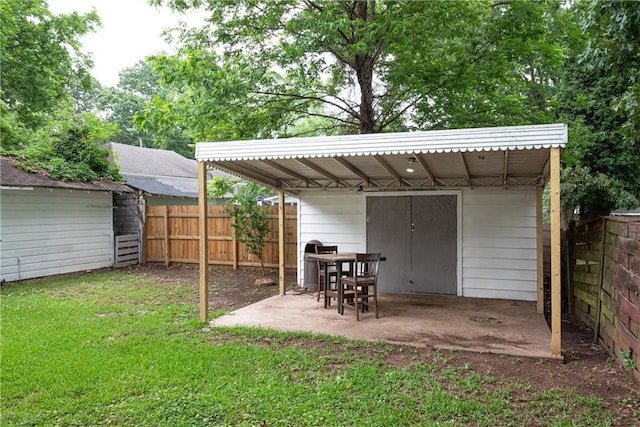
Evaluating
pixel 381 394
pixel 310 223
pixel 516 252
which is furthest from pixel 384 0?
pixel 381 394

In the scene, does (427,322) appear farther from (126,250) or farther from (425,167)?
(126,250)

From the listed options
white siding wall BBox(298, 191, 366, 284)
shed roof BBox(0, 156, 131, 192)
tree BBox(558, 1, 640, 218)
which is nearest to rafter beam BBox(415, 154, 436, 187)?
white siding wall BBox(298, 191, 366, 284)

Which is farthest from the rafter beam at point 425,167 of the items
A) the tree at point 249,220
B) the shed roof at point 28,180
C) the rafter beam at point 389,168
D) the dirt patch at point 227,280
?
the shed roof at point 28,180

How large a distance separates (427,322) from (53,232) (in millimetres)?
8555

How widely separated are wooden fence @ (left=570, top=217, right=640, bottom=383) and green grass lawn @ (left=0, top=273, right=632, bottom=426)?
827 mm

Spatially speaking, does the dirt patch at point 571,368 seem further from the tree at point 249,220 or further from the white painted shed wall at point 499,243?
the tree at point 249,220

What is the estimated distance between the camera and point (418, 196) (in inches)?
291

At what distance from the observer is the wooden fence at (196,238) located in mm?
9859

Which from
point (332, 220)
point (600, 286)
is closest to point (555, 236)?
point (600, 286)

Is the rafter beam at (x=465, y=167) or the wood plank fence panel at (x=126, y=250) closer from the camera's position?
the rafter beam at (x=465, y=167)

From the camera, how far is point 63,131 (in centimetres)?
1065

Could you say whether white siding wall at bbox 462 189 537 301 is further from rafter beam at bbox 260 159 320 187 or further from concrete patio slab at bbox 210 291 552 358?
rafter beam at bbox 260 159 320 187

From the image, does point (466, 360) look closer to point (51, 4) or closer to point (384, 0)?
point (384, 0)

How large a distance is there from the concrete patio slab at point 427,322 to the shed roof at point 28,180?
18.2 feet
